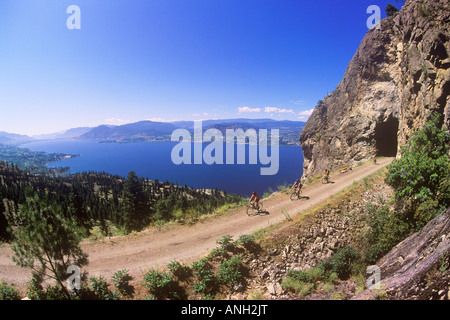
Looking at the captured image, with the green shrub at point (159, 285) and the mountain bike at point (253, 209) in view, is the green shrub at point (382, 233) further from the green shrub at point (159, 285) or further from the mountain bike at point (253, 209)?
the green shrub at point (159, 285)

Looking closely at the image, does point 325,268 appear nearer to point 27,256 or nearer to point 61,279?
point 61,279

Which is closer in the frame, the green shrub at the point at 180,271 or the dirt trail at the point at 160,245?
the green shrub at the point at 180,271

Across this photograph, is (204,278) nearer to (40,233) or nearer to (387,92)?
(40,233)

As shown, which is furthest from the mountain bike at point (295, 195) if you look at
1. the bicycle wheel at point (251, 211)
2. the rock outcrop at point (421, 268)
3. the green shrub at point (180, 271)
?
the green shrub at point (180, 271)

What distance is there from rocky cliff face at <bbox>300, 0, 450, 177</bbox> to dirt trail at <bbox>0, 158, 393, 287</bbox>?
40.9 feet

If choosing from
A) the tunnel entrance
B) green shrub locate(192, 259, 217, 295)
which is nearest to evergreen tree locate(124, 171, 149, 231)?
green shrub locate(192, 259, 217, 295)

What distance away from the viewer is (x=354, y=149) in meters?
35.8

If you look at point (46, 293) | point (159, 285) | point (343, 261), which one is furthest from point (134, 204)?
point (343, 261)

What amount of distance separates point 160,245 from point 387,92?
41.8 metres

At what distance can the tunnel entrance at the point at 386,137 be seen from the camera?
32.2 m

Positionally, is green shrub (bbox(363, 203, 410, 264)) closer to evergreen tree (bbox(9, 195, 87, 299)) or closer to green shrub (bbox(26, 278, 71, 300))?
evergreen tree (bbox(9, 195, 87, 299))

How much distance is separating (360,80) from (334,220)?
37.4 metres

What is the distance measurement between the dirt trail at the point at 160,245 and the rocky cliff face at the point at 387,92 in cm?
1246

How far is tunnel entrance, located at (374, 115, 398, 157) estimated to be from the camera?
106ft
